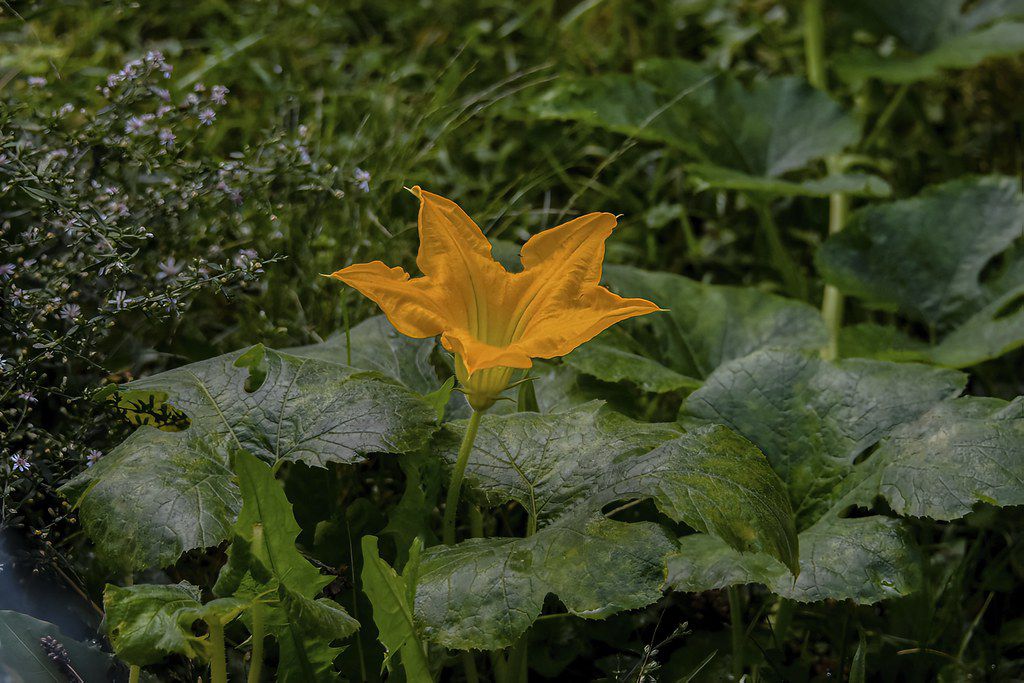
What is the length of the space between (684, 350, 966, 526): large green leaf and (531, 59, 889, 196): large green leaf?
0.94 meters

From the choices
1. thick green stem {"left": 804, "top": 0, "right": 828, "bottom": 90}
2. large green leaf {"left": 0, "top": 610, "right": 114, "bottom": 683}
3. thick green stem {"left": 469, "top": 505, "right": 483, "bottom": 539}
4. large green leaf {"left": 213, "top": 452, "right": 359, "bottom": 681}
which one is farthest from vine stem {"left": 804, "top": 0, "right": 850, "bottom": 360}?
large green leaf {"left": 0, "top": 610, "right": 114, "bottom": 683}

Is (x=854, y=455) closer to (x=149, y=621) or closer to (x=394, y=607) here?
(x=394, y=607)

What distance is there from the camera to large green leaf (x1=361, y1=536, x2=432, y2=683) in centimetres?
139

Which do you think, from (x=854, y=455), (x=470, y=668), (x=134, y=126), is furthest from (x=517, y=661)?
(x=134, y=126)

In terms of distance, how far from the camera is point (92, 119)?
2225mm

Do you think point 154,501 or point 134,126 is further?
point 134,126

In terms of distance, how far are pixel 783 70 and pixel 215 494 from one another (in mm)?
3036

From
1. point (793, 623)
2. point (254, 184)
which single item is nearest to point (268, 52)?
point (254, 184)

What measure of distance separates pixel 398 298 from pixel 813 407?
0.98 metres

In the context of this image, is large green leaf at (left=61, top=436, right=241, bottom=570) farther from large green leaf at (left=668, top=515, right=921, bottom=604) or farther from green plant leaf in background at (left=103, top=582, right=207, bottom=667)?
large green leaf at (left=668, top=515, right=921, bottom=604)

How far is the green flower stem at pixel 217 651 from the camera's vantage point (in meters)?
1.35

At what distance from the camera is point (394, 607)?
1405 mm

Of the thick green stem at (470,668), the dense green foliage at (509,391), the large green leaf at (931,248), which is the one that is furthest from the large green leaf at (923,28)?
the thick green stem at (470,668)

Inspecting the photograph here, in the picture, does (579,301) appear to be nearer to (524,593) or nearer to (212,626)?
(524,593)
